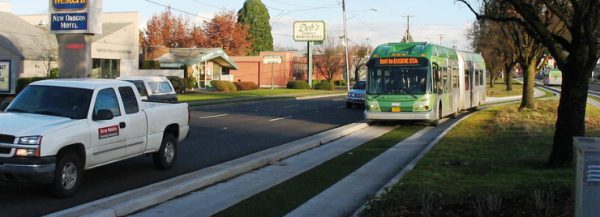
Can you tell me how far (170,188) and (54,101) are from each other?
2.29 m

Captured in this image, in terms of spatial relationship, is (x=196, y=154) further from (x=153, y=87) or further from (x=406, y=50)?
(x=406, y=50)

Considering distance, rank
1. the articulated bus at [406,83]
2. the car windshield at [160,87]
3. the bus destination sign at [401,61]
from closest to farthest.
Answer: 1. the articulated bus at [406,83]
2. the bus destination sign at [401,61]
3. the car windshield at [160,87]

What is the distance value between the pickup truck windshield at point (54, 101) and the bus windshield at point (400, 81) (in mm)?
13733

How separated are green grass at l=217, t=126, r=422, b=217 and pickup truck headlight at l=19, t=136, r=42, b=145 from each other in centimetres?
250

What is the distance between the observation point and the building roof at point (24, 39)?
43.2 meters

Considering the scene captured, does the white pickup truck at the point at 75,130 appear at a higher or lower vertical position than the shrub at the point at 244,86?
lower

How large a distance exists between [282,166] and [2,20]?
42.2 metres

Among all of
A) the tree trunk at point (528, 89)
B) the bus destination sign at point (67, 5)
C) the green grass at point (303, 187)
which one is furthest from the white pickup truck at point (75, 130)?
the bus destination sign at point (67, 5)

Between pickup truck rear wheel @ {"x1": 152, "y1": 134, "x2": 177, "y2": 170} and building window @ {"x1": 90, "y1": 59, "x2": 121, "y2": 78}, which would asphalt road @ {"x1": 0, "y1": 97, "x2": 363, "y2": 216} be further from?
building window @ {"x1": 90, "y1": 59, "x2": 121, "y2": 78}

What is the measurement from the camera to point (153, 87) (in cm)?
2277

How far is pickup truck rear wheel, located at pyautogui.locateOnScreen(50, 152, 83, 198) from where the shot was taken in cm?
834

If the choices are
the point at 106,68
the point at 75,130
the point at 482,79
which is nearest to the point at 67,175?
the point at 75,130

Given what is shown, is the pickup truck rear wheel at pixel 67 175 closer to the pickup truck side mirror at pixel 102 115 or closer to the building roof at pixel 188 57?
the pickup truck side mirror at pixel 102 115

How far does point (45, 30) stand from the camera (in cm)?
5038
